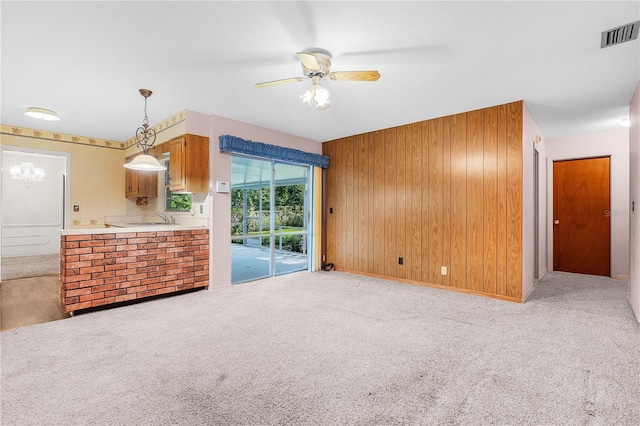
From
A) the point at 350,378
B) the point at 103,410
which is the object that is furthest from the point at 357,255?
the point at 103,410

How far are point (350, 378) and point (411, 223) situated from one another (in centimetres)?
314

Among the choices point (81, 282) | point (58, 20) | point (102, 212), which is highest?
point (58, 20)

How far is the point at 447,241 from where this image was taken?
4395 mm

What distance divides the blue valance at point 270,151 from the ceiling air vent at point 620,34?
3.95 m

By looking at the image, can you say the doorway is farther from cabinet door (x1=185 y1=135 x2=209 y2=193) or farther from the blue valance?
the blue valance

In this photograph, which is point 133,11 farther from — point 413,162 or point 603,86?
point 603,86

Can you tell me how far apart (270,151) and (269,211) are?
40.6 inches

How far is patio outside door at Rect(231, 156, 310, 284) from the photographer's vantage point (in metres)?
4.89

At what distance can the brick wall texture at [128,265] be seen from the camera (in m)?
3.27

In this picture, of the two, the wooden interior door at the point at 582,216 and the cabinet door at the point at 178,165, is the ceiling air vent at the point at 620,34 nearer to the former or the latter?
the wooden interior door at the point at 582,216

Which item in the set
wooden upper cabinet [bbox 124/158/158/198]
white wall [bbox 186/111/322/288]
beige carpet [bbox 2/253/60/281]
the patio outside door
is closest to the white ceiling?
white wall [bbox 186/111/322/288]

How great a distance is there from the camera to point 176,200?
205 inches

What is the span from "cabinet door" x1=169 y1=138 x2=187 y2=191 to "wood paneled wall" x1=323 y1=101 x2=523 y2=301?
2.72 meters

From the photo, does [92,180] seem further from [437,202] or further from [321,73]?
[437,202]
